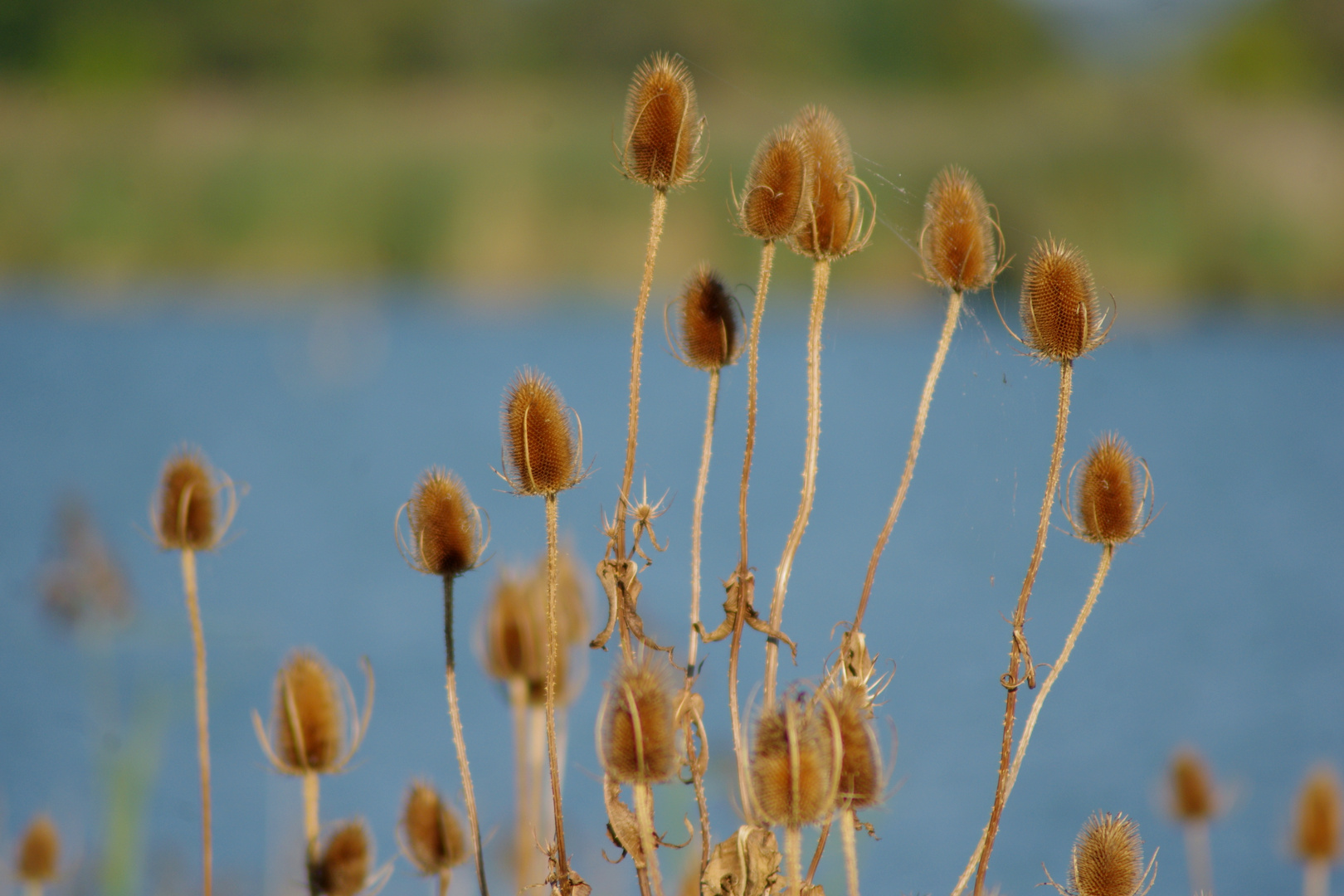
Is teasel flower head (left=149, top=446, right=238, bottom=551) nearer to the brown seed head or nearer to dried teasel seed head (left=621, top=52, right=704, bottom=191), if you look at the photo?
dried teasel seed head (left=621, top=52, right=704, bottom=191)

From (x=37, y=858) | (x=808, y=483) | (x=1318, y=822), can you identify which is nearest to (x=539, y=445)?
(x=808, y=483)

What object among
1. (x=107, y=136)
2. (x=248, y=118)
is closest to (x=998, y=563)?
(x=248, y=118)

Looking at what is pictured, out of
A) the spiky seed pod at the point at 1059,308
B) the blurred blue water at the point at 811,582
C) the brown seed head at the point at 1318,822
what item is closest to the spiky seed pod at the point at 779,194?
the spiky seed pod at the point at 1059,308

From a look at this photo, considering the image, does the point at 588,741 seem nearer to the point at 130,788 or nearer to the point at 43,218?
the point at 130,788

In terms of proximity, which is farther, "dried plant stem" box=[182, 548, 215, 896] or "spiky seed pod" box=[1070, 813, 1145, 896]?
"dried plant stem" box=[182, 548, 215, 896]

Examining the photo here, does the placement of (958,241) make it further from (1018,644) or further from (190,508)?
(190,508)

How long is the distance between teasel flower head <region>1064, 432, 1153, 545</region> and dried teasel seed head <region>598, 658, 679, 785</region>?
0.51 m

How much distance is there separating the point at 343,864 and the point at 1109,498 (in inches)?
42.0

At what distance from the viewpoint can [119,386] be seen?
791 inches

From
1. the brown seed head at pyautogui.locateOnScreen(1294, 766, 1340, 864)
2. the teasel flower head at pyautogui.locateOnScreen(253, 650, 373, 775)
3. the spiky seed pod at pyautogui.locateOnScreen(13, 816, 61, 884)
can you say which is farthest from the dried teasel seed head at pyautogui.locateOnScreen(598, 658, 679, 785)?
the brown seed head at pyautogui.locateOnScreen(1294, 766, 1340, 864)

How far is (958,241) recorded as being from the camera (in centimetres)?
141

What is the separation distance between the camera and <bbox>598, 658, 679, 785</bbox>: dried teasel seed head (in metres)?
1.23

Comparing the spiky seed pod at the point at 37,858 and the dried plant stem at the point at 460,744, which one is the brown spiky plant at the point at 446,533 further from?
the spiky seed pod at the point at 37,858

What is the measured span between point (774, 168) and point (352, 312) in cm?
2538
